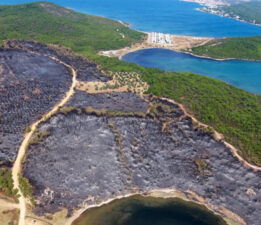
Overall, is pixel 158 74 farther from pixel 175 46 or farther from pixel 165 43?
pixel 165 43

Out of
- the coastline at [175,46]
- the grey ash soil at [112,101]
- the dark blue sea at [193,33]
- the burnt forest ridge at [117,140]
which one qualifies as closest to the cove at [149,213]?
the burnt forest ridge at [117,140]

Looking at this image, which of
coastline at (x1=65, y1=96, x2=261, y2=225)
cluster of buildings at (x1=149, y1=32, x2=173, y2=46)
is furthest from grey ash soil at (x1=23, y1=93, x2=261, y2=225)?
cluster of buildings at (x1=149, y1=32, x2=173, y2=46)

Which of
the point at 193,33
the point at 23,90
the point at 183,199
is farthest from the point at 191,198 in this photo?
the point at 193,33

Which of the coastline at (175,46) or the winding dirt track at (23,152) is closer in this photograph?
the winding dirt track at (23,152)

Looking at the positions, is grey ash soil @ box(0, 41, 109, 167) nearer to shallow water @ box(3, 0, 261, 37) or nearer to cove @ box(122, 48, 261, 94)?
cove @ box(122, 48, 261, 94)

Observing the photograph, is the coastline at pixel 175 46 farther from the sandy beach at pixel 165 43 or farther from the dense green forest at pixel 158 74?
the dense green forest at pixel 158 74

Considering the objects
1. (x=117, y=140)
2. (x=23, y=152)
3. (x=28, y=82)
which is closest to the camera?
(x=23, y=152)
